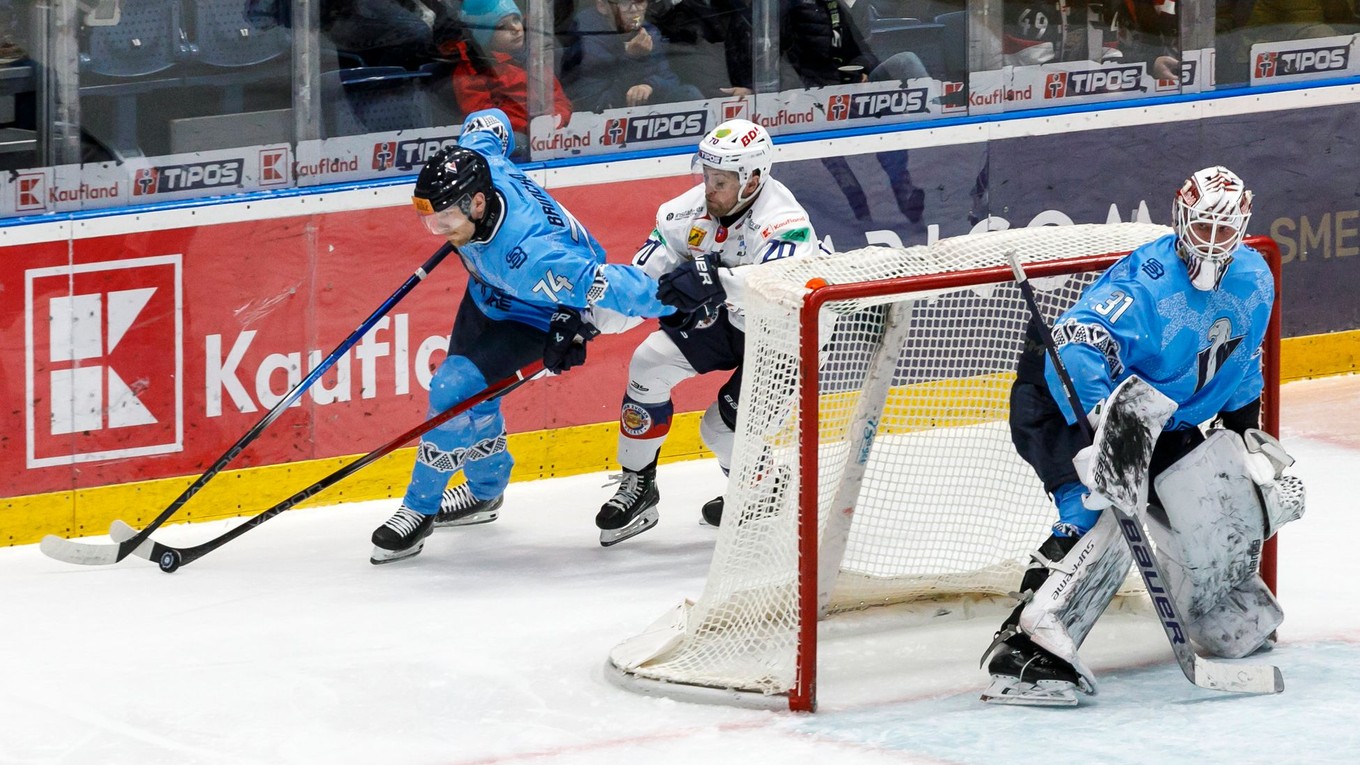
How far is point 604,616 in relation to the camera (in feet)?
15.5

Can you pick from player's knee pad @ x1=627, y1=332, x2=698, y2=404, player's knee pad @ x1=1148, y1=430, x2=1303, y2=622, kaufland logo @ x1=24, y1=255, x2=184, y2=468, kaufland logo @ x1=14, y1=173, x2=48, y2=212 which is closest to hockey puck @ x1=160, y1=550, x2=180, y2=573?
kaufland logo @ x1=24, y1=255, x2=184, y2=468

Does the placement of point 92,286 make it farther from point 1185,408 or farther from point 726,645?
point 1185,408

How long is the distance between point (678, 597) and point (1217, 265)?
158 cm

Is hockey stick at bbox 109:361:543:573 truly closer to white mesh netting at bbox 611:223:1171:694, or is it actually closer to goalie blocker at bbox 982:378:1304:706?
white mesh netting at bbox 611:223:1171:694

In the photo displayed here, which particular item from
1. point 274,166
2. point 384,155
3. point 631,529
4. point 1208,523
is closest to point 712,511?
point 631,529

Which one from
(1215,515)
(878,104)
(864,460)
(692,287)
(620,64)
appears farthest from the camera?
(878,104)

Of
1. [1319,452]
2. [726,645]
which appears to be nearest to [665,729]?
[726,645]

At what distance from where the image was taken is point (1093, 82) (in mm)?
6863

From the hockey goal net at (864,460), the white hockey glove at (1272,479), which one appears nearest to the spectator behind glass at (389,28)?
the hockey goal net at (864,460)

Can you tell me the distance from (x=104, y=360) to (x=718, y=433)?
162 centimetres

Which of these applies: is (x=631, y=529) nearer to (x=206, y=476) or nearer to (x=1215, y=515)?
(x=206, y=476)

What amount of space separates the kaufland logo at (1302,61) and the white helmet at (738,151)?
2.78 meters

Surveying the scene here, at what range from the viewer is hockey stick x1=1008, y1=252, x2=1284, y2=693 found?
12.8ft

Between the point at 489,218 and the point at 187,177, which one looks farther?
the point at 187,177
